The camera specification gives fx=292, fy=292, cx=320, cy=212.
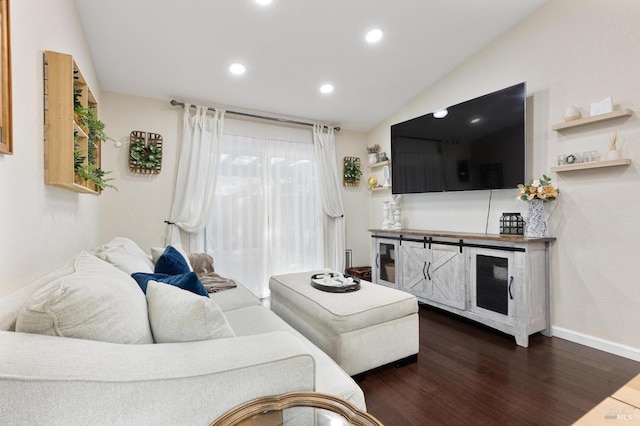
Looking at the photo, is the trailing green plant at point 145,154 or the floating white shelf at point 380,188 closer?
the trailing green plant at point 145,154

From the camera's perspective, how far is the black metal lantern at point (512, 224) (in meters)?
2.81

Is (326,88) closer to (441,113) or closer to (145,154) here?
(441,113)

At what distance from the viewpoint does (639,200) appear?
220cm

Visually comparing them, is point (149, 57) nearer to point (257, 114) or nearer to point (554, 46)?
point (257, 114)

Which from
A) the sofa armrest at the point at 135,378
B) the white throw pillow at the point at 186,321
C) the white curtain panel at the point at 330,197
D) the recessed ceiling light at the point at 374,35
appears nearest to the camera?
the sofa armrest at the point at 135,378

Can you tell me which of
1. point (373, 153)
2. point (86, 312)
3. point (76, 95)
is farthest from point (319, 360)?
point (373, 153)

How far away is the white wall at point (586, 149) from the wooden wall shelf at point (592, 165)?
0.08 metres

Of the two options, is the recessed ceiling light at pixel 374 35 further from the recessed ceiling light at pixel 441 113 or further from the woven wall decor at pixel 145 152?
the woven wall decor at pixel 145 152

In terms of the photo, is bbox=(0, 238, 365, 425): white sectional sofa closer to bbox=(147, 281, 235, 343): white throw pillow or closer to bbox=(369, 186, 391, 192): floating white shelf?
bbox=(147, 281, 235, 343): white throw pillow

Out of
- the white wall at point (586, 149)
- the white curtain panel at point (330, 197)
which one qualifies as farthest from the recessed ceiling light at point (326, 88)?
the white wall at point (586, 149)

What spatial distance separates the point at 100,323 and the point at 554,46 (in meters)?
3.82

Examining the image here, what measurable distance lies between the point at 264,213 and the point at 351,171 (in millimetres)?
1599

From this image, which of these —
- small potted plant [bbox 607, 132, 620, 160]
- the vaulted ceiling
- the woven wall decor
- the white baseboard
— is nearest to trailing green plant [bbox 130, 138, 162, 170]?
the woven wall decor

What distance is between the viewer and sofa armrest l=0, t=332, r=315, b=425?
693 mm
